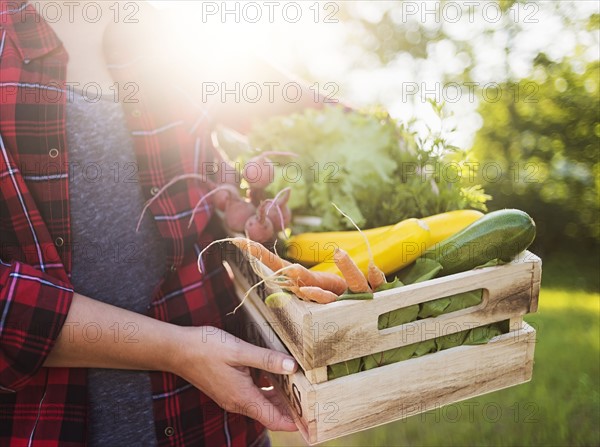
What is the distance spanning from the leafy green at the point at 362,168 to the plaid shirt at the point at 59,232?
1.22ft

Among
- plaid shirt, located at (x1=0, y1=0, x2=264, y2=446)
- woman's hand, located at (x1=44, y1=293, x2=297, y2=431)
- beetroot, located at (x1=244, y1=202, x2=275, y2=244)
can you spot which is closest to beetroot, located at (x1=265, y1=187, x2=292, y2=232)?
beetroot, located at (x1=244, y1=202, x2=275, y2=244)

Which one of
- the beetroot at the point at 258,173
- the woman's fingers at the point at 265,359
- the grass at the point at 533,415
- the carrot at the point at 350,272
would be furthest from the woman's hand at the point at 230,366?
the grass at the point at 533,415

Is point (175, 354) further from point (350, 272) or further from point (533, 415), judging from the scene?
point (533, 415)

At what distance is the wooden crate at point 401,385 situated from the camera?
133cm

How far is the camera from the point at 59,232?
4.69ft

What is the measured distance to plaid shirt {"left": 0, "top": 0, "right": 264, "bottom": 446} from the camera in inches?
52.1

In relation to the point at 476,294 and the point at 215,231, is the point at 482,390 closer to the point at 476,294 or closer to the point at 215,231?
the point at 476,294

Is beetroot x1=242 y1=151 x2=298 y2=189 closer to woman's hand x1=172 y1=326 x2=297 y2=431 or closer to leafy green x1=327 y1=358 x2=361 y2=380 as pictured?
woman's hand x1=172 y1=326 x2=297 y2=431

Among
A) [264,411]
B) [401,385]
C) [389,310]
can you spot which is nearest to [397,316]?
[389,310]

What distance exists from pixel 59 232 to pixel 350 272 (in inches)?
26.0

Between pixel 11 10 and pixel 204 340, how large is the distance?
0.90 meters

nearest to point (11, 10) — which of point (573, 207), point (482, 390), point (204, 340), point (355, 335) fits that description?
point (204, 340)

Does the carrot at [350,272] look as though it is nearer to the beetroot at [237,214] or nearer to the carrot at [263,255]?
the carrot at [263,255]

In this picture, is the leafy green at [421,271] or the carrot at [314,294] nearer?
the carrot at [314,294]
